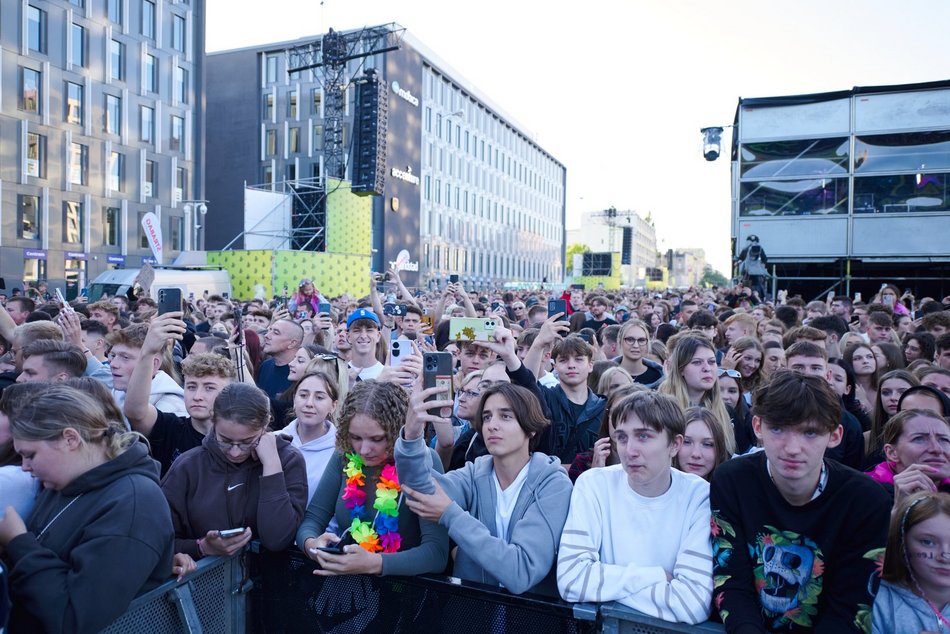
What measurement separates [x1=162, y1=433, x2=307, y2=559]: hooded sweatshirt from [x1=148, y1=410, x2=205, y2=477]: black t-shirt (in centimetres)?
87

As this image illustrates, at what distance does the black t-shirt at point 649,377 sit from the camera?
6158 mm

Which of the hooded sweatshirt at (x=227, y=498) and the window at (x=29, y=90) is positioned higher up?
the window at (x=29, y=90)

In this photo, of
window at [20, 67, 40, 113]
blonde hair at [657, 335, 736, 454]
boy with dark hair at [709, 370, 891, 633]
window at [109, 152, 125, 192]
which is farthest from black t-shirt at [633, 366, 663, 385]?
window at [109, 152, 125, 192]

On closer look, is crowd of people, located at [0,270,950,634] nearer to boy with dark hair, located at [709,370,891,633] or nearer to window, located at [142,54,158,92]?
boy with dark hair, located at [709,370,891,633]

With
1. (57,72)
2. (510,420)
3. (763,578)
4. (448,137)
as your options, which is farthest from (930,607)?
(448,137)

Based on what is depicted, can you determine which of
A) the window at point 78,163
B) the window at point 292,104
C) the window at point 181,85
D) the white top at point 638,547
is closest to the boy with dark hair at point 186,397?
the white top at point 638,547

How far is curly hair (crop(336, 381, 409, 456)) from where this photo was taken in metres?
2.96

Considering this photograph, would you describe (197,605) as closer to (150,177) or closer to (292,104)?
(150,177)

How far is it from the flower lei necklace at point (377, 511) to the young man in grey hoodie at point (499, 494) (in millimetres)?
225

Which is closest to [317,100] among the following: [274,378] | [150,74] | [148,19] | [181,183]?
[150,74]

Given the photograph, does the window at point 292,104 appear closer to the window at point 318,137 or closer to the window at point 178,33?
the window at point 318,137

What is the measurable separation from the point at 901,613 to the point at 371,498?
2.11m

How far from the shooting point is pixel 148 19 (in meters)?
33.5

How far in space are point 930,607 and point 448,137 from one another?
5430 centimetres
